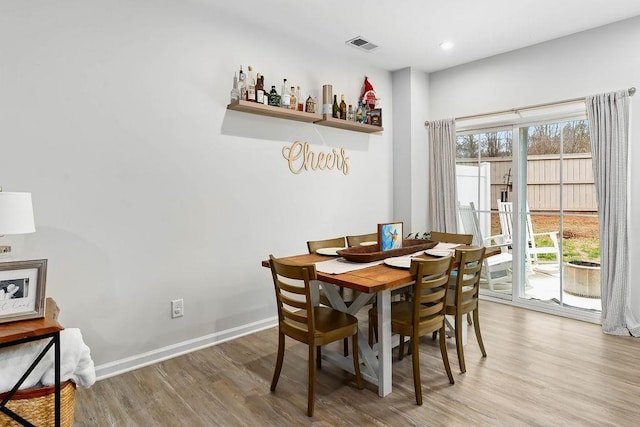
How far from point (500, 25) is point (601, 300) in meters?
2.63

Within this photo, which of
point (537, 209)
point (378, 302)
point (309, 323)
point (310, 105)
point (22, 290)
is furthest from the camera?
point (537, 209)

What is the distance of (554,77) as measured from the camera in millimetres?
3766

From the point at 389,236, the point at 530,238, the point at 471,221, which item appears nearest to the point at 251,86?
the point at 389,236

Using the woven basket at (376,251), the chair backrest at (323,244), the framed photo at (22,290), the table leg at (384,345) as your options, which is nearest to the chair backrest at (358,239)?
the chair backrest at (323,244)

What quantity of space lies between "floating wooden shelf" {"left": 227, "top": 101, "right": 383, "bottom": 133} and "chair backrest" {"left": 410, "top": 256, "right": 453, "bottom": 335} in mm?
1854

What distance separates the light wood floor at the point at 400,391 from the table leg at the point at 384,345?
80 millimetres

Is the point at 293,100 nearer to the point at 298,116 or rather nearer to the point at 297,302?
the point at 298,116

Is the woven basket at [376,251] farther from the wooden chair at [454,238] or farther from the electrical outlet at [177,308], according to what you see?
the electrical outlet at [177,308]

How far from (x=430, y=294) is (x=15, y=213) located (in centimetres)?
222

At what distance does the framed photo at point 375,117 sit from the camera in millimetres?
4339

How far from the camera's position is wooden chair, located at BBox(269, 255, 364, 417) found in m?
2.14

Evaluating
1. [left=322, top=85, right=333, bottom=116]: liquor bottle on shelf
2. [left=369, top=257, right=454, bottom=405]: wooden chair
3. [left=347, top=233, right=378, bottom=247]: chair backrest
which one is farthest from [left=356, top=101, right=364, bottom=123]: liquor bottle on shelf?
[left=369, top=257, right=454, bottom=405]: wooden chair

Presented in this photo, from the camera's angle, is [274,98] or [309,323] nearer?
[309,323]

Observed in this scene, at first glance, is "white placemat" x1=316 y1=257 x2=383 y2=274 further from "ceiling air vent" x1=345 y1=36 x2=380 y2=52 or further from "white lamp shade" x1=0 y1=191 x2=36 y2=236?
"ceiling air vent" x1=345 y1=36 x2=380 y2=52
